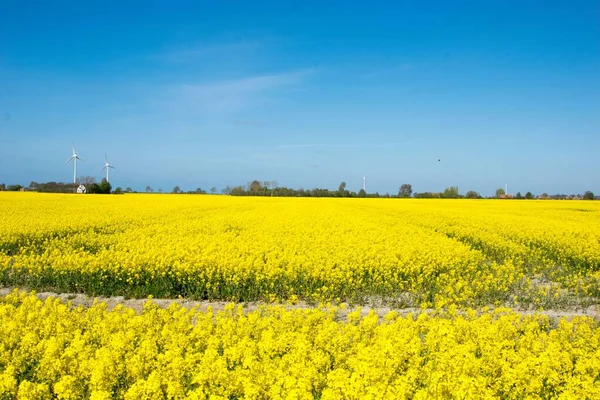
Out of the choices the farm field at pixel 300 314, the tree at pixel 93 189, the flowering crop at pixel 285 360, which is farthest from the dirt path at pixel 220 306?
the tree at pixel 93 189

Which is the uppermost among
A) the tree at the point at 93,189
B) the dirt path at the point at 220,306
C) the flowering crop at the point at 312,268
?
the tree at the point at 93,189

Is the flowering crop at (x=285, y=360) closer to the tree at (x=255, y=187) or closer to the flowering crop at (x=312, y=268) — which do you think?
the flowering crop at (x=312, y=268)

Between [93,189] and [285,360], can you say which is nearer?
[285,360]

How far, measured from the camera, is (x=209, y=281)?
10758mm

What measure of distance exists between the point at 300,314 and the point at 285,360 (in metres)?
1.98

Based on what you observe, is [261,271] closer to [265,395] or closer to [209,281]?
[209,281]

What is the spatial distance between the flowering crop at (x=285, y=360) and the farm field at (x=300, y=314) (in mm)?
22

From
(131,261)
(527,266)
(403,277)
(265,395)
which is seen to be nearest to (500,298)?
(403,277)

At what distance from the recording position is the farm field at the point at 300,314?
4512mm

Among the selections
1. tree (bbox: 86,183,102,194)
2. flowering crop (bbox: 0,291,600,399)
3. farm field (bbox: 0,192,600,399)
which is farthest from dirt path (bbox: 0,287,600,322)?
tree (bbox: 86,183,102,194)

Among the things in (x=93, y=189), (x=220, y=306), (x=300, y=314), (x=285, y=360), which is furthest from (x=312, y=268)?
(x=93, y=189)

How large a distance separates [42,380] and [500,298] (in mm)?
9660

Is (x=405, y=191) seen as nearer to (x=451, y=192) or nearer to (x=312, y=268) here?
(x=451, y=192)

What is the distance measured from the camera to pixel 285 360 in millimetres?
4801
